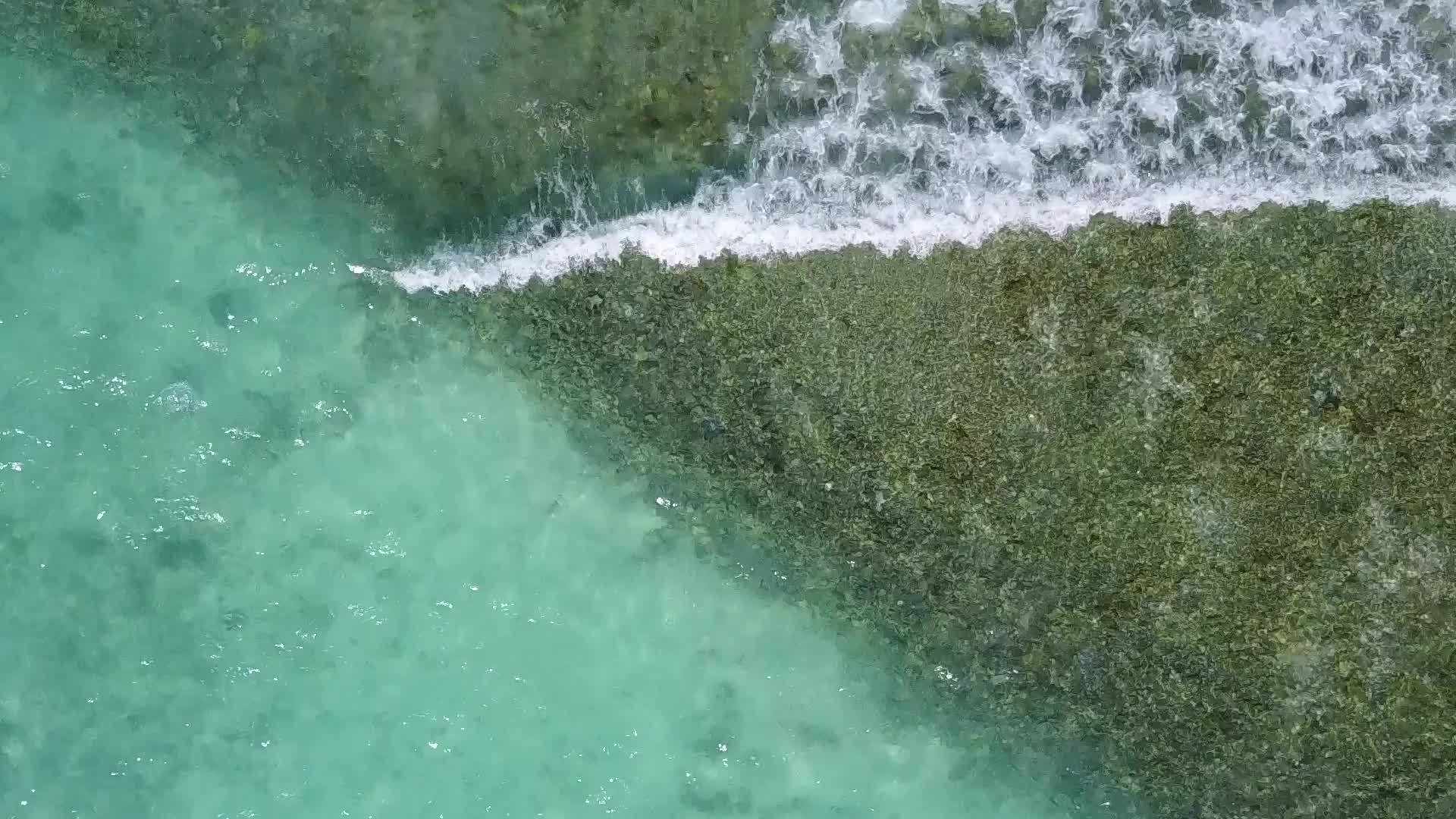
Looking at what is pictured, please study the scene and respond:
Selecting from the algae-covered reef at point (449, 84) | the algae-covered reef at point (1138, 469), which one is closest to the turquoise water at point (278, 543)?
the algae-covered reef at point (449, 84)

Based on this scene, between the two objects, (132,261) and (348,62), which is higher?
(348,62)

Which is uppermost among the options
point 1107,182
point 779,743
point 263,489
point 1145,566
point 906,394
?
point 1107,182

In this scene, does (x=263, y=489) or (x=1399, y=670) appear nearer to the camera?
(x=1399, y=670)

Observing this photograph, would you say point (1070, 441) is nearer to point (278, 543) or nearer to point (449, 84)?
point (449, 84)

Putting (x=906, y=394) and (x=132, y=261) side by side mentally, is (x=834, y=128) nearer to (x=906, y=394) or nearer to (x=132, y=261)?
(x=906, y=394)

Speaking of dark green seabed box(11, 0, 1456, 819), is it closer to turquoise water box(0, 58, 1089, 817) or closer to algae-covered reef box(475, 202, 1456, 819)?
algae-covered reef box(475, 202, 1456, 819)

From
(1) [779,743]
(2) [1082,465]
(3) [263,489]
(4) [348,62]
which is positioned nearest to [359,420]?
(3) [263,489]
